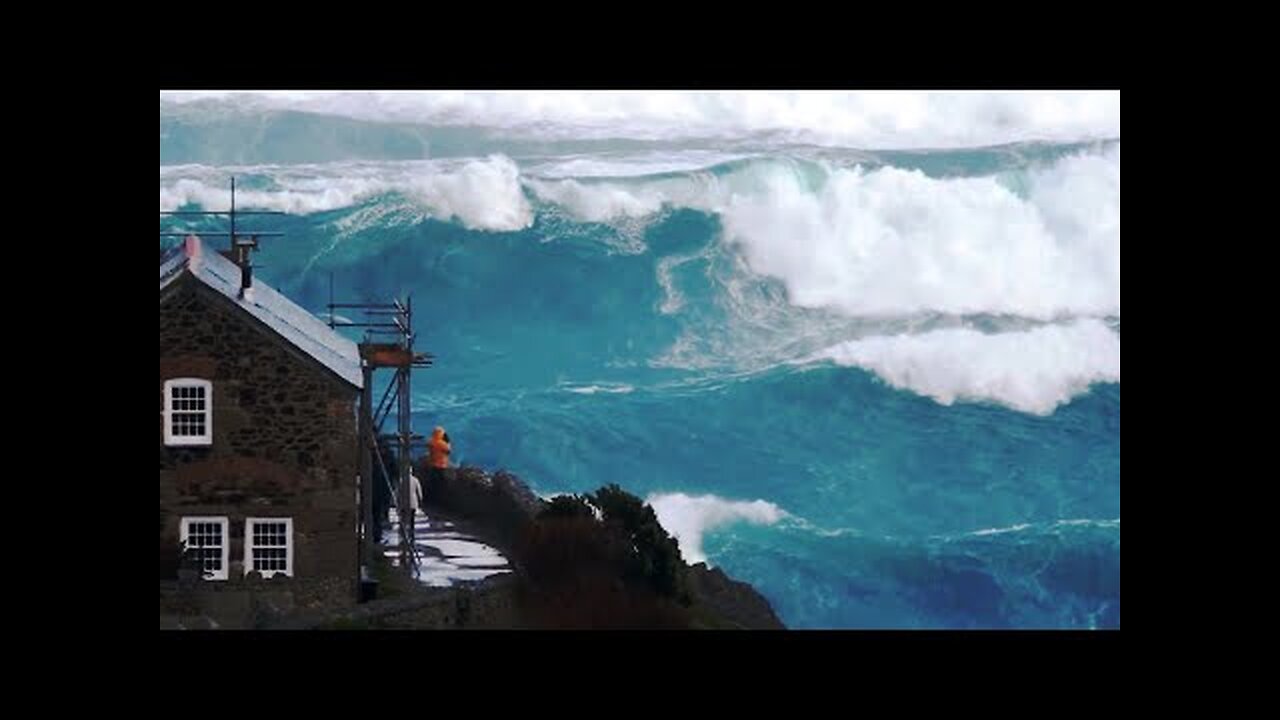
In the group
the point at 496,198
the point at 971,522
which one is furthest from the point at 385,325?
the point at 971,522

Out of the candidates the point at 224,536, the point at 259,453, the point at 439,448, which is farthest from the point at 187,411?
the point at 439,448

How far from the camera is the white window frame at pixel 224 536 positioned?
863 inches

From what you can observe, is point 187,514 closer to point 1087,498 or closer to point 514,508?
point 514,508

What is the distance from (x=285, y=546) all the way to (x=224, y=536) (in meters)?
0.59

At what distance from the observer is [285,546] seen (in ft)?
72.4

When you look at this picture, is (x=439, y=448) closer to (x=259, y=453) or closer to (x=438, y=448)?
(x=438, y=448)

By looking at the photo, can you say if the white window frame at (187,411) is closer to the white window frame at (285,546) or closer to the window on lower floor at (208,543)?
the window on lower floor at (208,543)

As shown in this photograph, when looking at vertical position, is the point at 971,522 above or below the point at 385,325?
below

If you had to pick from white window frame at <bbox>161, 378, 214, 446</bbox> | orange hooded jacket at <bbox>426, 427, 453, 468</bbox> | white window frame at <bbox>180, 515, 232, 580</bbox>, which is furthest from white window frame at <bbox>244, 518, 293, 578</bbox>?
orange hooded jacket at <bbox>426, 427, 453, 468</bbox>

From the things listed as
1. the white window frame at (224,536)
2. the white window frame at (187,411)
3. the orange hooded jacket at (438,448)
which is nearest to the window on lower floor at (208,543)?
the white window frame at (224,536)

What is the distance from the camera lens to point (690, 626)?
21.8m

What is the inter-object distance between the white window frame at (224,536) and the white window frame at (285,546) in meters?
0.17

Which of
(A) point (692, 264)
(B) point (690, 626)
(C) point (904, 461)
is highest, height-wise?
(A) point (692, 264)

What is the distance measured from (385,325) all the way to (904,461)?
5.89 meters
